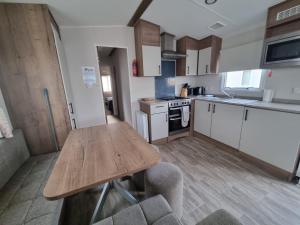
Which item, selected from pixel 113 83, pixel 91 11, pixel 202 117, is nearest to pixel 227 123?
pixel 202 117

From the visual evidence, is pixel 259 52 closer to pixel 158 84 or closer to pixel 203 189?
pixel 158 84

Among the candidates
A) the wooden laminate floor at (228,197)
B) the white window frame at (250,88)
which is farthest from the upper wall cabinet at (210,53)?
the wooden laminate floor at (228,197)

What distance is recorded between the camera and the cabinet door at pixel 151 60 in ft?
8.96

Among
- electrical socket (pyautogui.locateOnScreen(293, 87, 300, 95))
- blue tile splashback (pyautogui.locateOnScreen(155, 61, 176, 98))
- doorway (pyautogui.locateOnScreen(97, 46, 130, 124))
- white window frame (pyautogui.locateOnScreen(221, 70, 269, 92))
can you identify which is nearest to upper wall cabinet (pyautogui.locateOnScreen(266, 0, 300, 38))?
white window frame (pyautogui.locateOnScreen(221, 70, 269, 92))

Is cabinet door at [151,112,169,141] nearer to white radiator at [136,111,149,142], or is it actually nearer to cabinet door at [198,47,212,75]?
white radiator at [136,111,149,142]

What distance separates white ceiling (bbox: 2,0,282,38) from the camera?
1917 millimetres

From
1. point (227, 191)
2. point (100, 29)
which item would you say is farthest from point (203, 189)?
point (100, 29)

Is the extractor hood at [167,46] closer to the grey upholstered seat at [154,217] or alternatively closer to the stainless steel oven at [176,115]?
the stainless steel oven at [176,115]

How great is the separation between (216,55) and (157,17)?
1.53 metres

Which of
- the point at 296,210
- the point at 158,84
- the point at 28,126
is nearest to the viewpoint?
the point at 296,210

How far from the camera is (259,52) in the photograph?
2279mm

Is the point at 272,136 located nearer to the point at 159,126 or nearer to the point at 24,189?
the point at 159,126

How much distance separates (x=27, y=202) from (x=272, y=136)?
113 inches

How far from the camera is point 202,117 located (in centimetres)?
300
